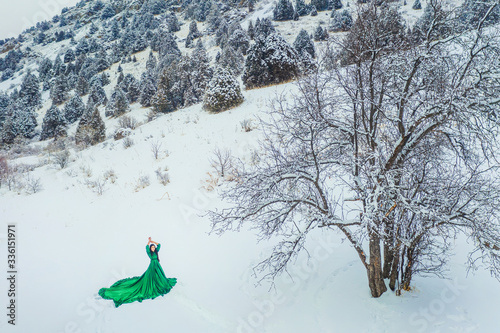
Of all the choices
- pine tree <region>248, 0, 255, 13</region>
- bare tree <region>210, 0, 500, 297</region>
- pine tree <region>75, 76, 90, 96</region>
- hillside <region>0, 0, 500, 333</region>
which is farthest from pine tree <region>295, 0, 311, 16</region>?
bare tree <region>210, 0, 500, 297</region>

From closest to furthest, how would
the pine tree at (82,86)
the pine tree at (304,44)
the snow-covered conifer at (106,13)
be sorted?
the pine tree at (304,44), the pine tree at (82,86), the snow-covered conifer at (106,13)

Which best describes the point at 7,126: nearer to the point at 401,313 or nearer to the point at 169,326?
the point at 169,326

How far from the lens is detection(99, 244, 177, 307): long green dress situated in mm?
5383

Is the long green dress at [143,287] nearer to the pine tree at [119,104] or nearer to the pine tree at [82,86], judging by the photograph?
the pine tree at [119,104]

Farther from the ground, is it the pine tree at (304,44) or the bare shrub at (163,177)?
the pine tree at (304,44)

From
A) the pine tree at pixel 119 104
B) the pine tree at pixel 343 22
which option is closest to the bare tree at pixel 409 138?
the pine tree at pixel 343 22

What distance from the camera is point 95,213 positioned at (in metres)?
8.54

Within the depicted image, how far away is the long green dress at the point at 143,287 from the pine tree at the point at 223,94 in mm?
11099

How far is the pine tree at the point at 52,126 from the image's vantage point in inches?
1078

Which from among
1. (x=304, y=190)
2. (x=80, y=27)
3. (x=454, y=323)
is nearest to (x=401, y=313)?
(x=454, y=323)

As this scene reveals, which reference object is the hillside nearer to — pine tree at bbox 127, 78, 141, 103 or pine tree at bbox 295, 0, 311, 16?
pine tree at bbox 127, 78, 141, 103

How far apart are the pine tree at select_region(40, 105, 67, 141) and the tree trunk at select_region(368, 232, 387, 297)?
31956mm

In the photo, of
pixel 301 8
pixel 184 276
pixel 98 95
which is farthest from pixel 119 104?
pixel 301 8

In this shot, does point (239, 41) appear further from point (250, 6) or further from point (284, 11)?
point (250, 6)
